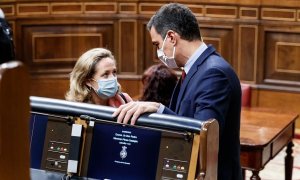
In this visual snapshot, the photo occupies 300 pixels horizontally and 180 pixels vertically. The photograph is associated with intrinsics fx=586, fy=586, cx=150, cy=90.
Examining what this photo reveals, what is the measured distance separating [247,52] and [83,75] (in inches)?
159

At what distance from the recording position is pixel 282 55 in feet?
21.3

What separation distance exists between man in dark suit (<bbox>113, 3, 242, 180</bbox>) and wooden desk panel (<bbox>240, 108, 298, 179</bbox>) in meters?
1.40

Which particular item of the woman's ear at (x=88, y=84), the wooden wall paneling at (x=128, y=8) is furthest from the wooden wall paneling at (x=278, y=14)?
the woman's ear at (x=88, y=84)

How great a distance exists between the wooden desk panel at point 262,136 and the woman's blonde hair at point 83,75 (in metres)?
1.15

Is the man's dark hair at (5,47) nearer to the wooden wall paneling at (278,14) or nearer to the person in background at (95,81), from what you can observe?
the person in background at (95,81)

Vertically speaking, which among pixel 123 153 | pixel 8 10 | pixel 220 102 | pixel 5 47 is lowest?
pixel 123 153

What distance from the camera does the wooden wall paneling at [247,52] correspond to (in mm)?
6629

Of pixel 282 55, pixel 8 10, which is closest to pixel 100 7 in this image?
pixel 8 10

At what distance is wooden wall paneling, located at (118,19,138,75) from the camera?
7.26 meters

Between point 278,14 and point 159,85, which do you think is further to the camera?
point 278,14

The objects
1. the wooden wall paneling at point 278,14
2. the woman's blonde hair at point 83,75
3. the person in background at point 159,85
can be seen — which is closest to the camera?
the woman's blonde hair at point 83,75

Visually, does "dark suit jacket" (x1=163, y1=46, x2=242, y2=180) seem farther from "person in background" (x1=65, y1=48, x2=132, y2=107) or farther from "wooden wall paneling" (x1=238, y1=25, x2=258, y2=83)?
"wooden wall paneling" (x1=238, y1=25, x2=258, y2=83)

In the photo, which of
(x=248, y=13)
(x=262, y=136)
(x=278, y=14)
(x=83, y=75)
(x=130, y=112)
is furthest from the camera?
(x=248, y=13)

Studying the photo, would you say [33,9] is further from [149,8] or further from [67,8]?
[149,8]
